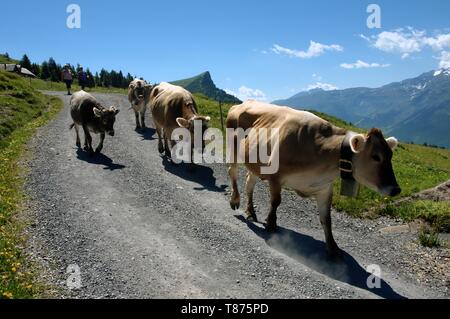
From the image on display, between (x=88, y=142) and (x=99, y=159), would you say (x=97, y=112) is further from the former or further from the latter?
(x=99, y=159)

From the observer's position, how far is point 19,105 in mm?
29812

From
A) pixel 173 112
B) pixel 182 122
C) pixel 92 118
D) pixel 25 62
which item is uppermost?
pixel 25 62

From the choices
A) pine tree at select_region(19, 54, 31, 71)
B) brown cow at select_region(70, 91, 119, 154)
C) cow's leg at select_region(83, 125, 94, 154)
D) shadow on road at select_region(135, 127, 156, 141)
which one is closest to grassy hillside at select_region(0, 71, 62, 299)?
cow's leg at select_region(83, 125, 94, 154)

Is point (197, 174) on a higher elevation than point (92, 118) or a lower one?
lower

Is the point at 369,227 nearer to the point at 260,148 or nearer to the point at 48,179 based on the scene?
the point at 260,148

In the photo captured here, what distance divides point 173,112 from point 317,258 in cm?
1046

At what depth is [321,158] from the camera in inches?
379

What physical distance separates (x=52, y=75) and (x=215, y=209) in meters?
103

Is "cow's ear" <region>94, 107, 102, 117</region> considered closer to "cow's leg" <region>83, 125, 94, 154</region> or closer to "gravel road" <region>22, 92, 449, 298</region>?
"cow's leg" <region>83, 125, 94, 154</region>

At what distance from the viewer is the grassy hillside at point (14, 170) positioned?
8.20 meters

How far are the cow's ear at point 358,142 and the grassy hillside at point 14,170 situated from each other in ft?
22.8

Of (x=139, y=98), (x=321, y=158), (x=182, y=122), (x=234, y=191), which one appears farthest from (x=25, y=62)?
(x=321, y=158)
